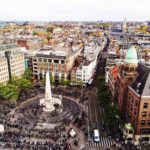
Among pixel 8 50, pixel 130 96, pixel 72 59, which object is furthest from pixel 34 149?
pixel 72 59

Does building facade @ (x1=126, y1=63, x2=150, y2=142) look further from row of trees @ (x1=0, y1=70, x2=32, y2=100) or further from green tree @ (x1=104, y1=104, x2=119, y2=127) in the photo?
row of trees @ (x1=0, y1=70, x2=32, y2=100)

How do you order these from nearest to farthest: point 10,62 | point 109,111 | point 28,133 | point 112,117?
1. point 28,133
2. point 112,117
3. point 109,111
4. point 10,62

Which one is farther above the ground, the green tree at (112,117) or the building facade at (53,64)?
the building facade at (53,64)

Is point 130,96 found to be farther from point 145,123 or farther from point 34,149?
point 34,149

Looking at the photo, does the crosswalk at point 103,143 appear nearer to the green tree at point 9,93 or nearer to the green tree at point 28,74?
the green tree at point 9,93

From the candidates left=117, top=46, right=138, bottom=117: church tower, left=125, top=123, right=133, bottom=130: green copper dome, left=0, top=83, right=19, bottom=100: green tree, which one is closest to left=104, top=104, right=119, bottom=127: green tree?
left=117, top=46, right=138, bottom=117: church tower

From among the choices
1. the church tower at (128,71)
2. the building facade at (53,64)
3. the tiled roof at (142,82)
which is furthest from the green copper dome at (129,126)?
the building facade at (53,64)

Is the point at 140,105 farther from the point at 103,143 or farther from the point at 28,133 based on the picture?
the point at 28,133

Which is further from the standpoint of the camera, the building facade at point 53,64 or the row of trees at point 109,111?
the building facade at point 53,64

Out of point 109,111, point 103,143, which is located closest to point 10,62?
point 109,111

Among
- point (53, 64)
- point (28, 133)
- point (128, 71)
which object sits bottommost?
point (28, 133)

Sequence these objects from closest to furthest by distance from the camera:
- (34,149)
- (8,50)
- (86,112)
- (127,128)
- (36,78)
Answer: (34,149) < (127,128) < (86,112) < (8,50) < (36,78)
